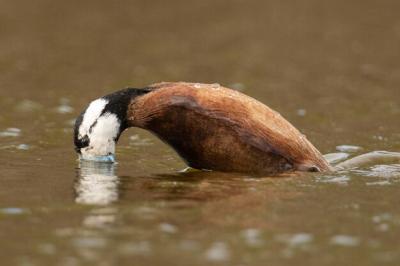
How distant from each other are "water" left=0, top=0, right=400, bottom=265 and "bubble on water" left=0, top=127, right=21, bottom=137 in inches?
2.0

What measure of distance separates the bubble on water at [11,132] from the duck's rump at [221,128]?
126 inches

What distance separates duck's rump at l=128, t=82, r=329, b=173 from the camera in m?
10.1

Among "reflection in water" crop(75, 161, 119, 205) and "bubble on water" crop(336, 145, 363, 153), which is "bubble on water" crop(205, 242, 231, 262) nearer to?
"reflection in water" crop(75, 161, 119, 205)

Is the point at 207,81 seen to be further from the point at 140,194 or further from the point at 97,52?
the point at 140,194

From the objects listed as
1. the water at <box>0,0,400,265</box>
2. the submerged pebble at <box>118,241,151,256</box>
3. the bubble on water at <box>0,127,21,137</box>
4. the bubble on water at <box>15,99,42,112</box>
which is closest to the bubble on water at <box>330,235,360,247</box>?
the water at <box>0,0,400,265</box>

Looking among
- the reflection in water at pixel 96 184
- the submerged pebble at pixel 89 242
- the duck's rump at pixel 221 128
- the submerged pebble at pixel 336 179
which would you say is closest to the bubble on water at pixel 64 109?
the reflection in water at pixel 96 184

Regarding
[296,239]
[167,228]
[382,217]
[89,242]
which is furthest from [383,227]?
[89,242]

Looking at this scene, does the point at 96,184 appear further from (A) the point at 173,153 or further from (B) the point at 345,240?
(B) the point at 345,240

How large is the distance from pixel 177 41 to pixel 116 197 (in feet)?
34.2

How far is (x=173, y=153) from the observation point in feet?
40.5

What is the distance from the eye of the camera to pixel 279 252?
7.42m

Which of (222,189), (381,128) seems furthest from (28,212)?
(381,128)

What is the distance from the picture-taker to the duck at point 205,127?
33.3ft

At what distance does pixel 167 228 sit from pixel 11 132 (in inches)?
222
